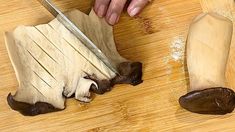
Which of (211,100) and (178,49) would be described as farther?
(178,49)

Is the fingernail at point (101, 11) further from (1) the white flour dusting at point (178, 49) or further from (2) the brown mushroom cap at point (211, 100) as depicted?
(2) the brown mushroom cap at point (211, 100)

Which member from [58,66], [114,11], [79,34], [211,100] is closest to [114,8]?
[114,11]

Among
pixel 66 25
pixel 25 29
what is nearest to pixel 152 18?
pixel 66 25

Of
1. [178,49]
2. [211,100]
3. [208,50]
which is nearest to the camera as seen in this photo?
[211,100]

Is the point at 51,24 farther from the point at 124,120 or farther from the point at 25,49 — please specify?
the point at 124,120

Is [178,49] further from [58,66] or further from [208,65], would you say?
[58,66]

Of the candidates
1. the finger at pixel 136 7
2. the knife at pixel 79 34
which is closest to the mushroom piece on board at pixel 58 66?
the knife at pixel 79 34
